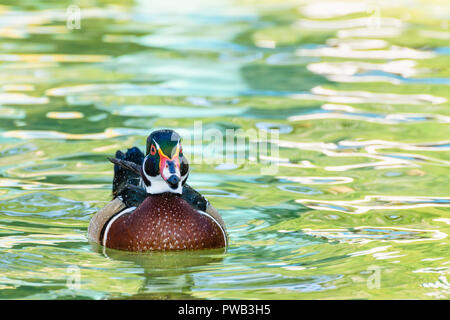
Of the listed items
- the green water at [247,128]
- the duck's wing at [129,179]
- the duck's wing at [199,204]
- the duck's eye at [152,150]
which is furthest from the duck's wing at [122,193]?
the duck's eye at [152,150]

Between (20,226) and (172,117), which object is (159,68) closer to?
(172,117)

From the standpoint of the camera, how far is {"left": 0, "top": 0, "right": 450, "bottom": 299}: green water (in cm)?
767

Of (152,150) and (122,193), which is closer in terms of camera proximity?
(152,150)

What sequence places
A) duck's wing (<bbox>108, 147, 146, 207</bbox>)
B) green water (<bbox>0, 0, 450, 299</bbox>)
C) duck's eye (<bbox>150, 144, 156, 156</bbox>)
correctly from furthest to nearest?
duck's wing (<bbox>108, 147, 146, 207</bbox>)
duck's eye (<bbox>150, 144, 156, 156</bbox>)
green water (<bbox>0, 0, 450, 299</bbox>)

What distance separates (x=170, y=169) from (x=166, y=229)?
1.81 ft

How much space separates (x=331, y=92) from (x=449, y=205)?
530 cm

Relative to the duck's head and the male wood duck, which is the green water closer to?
the male wood duck

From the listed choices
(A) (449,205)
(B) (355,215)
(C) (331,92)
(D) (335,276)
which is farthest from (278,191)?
(C) (331,92)

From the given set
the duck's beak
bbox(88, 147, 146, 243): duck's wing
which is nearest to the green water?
bbox(88, 147, 146, 243): duck's wing

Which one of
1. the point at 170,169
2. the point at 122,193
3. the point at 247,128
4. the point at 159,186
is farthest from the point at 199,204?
the point at 247,128

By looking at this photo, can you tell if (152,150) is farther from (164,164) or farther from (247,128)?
(247,128)

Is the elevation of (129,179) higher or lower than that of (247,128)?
lower

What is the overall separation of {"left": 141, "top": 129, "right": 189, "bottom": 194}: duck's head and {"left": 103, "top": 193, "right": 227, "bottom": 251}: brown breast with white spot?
0.09 m

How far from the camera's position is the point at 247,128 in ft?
41.8
